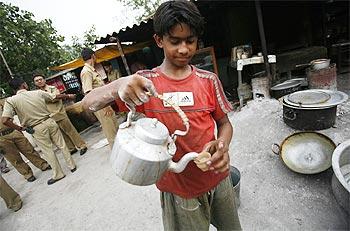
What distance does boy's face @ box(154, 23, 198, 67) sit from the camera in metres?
1.30

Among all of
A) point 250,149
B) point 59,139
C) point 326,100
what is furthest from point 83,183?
point 326,100

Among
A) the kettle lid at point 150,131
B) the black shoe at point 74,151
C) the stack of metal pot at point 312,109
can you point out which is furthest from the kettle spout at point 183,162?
the black shoe at point 74,151

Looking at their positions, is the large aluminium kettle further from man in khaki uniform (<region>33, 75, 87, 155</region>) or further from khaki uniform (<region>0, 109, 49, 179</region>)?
khaki uniform (<region>0, 109, 49, 179</region>)

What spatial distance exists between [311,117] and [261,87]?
78.6 inches

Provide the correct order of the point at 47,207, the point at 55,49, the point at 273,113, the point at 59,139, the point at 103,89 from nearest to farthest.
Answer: the point at 103,89, the point at 47,207, the point at 273,113, the point at 59,139, the point at 55,49

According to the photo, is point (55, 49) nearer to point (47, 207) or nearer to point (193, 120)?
point (47, 207)

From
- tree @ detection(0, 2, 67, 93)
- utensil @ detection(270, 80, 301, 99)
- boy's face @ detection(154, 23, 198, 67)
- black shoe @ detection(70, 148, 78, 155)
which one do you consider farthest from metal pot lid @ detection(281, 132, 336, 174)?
tree @ detection(0, 2, 67, 93)

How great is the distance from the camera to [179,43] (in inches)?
52.5

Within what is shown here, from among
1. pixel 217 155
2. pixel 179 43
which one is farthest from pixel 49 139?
pixel 217 155

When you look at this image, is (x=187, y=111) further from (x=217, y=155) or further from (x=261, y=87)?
(x=261, y=87)

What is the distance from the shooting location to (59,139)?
4.98 metres

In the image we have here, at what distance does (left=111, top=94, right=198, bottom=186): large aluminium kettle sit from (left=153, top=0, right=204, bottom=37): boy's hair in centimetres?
44

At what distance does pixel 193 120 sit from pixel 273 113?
142 inches

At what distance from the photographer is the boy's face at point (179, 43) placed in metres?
1.30
